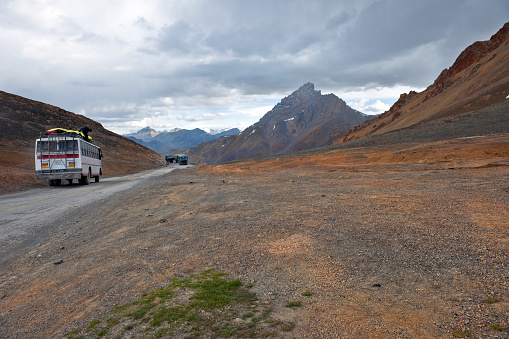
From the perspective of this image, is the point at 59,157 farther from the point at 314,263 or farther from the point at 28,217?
the point at 314,263

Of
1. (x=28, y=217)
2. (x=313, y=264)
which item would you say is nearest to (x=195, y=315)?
(x=313, y=264)

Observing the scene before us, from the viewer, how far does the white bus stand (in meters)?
22.9

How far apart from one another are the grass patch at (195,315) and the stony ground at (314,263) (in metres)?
0.23

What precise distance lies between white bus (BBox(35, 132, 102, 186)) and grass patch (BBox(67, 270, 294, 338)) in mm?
23345

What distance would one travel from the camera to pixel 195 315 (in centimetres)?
370

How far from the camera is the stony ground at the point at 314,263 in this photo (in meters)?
3.53

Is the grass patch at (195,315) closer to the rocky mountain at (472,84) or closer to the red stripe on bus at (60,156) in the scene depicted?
the red stripe on bus at (60,156)

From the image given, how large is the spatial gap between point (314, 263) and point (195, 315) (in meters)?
2.35

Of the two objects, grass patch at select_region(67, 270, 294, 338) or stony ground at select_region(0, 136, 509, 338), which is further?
stony ground at select_region(0, 136, 509, 338)

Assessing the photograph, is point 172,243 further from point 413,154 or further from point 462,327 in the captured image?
point 413,154

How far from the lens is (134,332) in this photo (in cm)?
346

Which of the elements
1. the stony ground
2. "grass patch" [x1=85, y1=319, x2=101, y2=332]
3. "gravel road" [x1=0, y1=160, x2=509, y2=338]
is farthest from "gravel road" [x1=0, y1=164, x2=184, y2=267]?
"grass patch" [x1=85, y1=319, x2=101, y2=332]

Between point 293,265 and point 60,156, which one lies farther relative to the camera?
point 60,156

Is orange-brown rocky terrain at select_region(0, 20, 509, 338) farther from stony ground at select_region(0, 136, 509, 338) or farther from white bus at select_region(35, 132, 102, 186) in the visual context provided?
white bus at select_region(35, 132, 102, 186)
